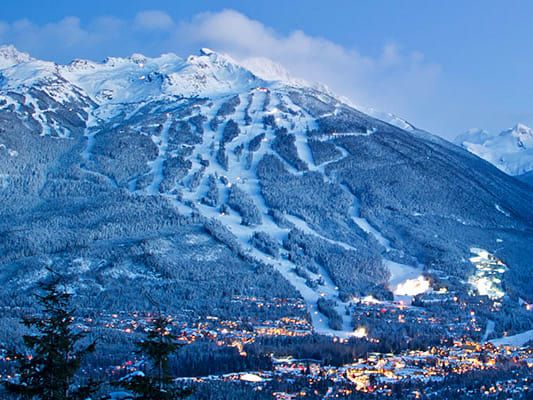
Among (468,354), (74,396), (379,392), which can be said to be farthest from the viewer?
(468,354)

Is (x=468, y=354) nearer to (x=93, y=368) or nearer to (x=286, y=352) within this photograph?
(x=286, y=352)

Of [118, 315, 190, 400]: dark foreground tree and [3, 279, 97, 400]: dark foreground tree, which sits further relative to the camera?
[3, 279, 97, 400]: dark foreground tree

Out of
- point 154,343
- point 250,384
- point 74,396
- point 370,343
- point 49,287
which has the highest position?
point 370,343

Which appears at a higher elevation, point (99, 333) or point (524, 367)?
point (99, 333)

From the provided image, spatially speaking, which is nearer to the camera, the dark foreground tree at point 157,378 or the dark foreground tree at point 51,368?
the dark foreground tree at point 157,378

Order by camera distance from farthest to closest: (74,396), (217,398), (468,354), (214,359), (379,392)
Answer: (468,354) < (214,359) < (379,392) < (217,398) < (74,396)

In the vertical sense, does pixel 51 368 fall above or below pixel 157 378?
above

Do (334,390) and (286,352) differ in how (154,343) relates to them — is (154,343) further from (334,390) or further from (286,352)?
(286,352)

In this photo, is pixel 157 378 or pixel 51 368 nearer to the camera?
pixel 157 378

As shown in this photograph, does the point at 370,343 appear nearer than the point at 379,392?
No

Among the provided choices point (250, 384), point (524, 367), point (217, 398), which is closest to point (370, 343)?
point (524, 367)
